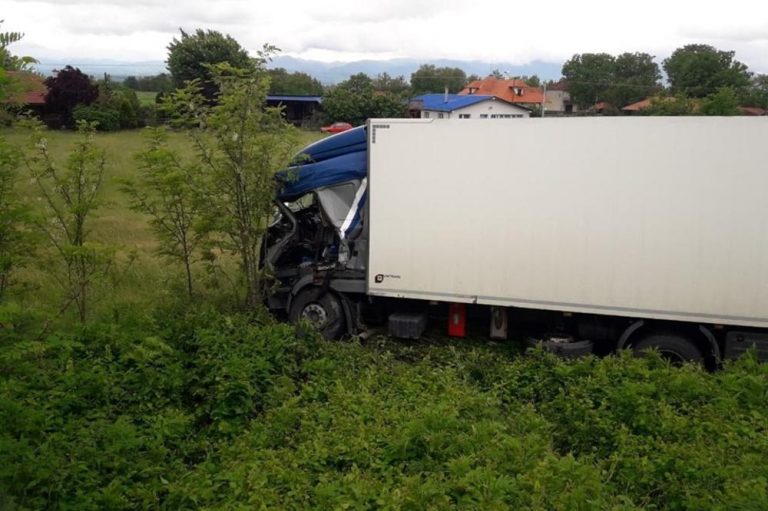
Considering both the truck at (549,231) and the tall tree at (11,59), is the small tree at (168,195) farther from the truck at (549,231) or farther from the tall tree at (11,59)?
the tall tree at (11,59)

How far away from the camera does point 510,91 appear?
66812 millimetres

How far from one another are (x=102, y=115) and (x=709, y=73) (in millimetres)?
51764

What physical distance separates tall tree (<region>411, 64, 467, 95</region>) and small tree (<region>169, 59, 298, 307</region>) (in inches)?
2578

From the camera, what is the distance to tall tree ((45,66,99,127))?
→ 120ft

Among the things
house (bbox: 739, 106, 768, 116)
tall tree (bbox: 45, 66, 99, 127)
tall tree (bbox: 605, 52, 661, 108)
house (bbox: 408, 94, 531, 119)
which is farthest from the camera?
tall tree (bbox: 605, 52, 661, 108)

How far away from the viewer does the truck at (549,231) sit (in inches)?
296

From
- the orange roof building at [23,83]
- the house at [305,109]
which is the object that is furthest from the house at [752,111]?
the orange roof building at [23,83]

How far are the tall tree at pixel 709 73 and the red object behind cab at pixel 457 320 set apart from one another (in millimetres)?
54434

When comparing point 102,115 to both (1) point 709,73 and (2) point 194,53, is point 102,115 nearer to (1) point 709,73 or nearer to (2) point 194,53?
(2) point 194,53

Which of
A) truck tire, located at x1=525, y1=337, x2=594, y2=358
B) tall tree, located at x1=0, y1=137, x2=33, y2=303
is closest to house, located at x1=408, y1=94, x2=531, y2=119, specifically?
truck tire, located at x1=525, y1=337, x2=594, y2=358

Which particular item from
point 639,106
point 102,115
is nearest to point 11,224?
point 102,115

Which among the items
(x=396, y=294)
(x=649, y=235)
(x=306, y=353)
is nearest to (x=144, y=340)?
(x=306, y=353)

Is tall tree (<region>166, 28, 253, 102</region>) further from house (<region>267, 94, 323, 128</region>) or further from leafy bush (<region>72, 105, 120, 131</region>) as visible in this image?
leafy bush (<region>72, 105, 120, 131</region>)

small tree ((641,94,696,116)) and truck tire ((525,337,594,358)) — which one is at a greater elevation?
small tree ((641,94,696,116))
